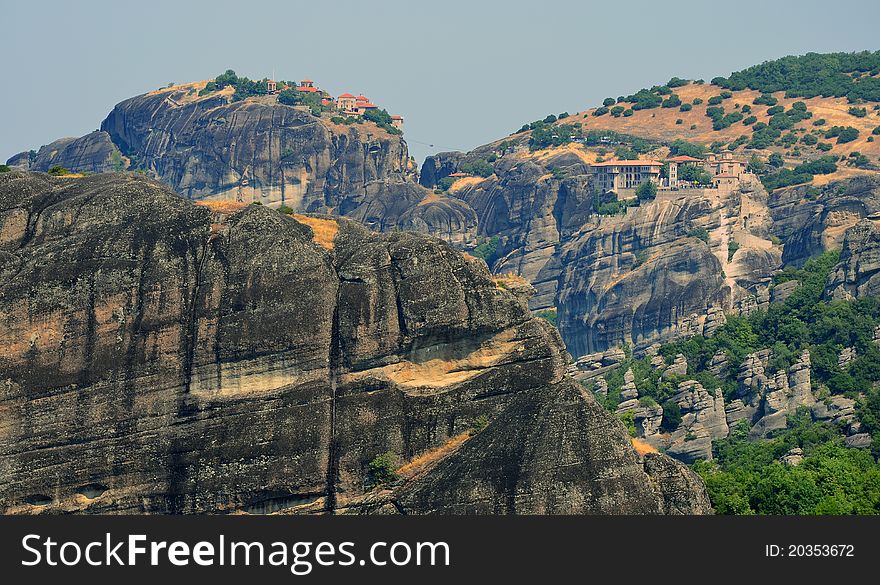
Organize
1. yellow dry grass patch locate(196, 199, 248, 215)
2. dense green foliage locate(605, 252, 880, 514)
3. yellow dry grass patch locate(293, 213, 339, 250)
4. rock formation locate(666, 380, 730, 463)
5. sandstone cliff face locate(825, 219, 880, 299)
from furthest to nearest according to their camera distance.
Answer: sandstone cliff face locate(825, 219, 880, 299) → rock formation locate(666, 380, 730, 463) → dense green foliage locate(605, 252, 880, 514) → yellow dry grass patch locate(196, 199, 248, 215) → yellow dry grass patch locate(293, 213, 339, 250)

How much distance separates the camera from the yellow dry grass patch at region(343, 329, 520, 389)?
92.9 m

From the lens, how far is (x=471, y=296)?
308 ft

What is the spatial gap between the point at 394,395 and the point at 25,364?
16.4 metres

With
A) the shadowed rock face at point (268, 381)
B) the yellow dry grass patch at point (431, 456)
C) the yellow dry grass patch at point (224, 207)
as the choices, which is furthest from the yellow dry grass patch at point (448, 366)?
the yellow dry grass patch at point (224, 207)

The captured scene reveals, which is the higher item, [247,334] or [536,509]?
[247,334]

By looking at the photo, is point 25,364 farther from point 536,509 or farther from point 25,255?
point 536,509

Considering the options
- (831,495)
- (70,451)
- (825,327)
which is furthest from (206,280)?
(825,327)

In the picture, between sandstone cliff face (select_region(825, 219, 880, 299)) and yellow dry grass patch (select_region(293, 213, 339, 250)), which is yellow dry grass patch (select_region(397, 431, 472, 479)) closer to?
yellow dry grass patch (select_region(293, 213, 339, 250))

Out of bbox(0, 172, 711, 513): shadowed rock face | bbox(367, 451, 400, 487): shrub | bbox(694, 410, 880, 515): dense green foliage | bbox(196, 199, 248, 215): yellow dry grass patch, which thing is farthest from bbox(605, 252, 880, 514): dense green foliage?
bbox(196, 199, 248, 215): yellow dry grass patch

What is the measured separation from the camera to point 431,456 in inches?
3617

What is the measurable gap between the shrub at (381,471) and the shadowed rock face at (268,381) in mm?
346

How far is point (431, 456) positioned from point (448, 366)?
4311 mm

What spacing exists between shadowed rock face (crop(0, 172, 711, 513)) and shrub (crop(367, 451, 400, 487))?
13.6 inches

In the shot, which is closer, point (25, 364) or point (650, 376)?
point (25, 364)
